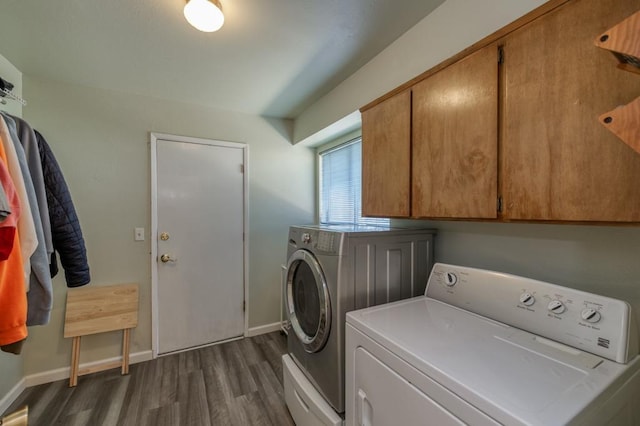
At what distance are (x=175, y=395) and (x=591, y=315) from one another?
2444mm

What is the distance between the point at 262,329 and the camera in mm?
2797

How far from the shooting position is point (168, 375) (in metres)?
2.11

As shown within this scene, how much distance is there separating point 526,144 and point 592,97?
0.61 feet

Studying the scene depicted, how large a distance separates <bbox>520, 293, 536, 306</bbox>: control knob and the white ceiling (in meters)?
1.44

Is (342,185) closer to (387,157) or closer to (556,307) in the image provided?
(387,157)

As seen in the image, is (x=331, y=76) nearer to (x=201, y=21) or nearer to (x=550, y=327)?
(x=201, y=21)

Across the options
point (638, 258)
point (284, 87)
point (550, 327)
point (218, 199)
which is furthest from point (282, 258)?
point (638, 258)

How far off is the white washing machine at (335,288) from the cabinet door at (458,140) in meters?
0.30

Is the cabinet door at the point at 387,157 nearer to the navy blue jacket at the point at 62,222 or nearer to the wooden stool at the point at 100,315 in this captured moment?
the navy blue jacket at the point at 62,222

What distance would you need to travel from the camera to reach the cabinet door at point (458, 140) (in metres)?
0.97

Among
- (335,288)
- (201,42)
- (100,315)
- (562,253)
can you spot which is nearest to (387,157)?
(335,288)

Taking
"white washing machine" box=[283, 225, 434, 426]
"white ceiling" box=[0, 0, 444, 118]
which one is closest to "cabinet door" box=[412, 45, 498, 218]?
"white washing machine" box=[283, 225, 434, 426]

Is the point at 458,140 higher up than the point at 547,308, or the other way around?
the point at 458,140

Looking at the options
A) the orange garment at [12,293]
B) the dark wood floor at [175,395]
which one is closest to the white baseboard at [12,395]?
the dark wood floor at [175,395]
